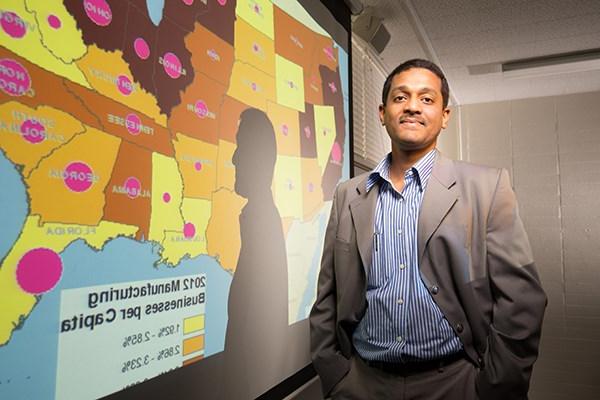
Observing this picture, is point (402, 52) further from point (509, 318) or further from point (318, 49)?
point (509, 318)

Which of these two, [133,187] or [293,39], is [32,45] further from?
[293,39]

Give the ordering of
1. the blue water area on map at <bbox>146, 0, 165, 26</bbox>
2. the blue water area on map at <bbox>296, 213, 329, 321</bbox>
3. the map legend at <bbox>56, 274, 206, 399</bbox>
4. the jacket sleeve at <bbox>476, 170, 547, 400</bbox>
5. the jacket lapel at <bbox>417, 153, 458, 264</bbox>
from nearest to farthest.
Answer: the map legend at <bbox>56, 274, 206, 399</bbox> → the blue water area on map at <bbox>146, 0, 165, 26</bbox> → the jacket sleeve at <bbox>476, 170, 547, 400</bbox> → the jacket lapel at <bbox>417, 153, 458, 264</bbox> → the blue water area on map at <bbox>296, 213, 329, 321</bbox>

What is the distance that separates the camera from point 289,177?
5.16 feet

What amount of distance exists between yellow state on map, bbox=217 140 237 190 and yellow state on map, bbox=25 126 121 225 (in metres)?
0.36

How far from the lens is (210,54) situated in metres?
1.20

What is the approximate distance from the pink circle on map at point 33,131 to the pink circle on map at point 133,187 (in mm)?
200

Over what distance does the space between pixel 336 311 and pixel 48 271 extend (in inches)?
35.6

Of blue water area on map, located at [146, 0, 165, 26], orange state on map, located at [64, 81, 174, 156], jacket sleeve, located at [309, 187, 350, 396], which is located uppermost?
blue water area on map, located at [146, 0, 165, 26]

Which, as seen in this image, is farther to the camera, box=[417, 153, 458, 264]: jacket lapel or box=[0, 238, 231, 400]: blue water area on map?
box=[417, 153, 458, 264]: jacket lapel

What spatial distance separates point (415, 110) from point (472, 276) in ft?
1.73

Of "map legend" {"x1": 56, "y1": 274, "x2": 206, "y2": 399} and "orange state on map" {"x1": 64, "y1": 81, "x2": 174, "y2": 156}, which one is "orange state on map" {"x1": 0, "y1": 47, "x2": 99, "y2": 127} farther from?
"map legend" {"x1": 56, "y1": 274, "x2": 206, "y2": 399}

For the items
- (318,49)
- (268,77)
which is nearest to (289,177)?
Answer: (268,77)

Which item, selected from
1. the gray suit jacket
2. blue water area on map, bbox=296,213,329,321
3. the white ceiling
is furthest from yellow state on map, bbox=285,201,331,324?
the white ceiling

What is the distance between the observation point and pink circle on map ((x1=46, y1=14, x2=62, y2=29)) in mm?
773
